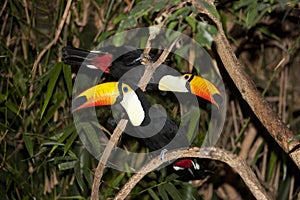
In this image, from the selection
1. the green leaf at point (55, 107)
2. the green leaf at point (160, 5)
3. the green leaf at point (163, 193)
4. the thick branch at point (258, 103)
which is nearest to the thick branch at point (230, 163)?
the thick branch at point (258, 103)

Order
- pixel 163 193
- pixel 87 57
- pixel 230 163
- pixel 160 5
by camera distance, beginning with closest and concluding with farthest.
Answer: pixel 160 5, pixel 230 163, pixel 87 57, pixel 163 193

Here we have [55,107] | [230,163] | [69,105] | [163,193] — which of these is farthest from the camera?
[69,105]

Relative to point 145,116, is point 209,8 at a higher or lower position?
higher

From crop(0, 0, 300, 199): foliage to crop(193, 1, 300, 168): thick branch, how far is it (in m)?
0.31

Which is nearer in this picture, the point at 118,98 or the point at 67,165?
the point at 118,98

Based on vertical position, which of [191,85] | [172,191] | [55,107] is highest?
[191,85]

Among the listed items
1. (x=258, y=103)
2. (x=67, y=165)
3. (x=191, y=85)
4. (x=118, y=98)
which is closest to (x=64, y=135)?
(x=67, y=165)

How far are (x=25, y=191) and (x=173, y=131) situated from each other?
21.8 inches

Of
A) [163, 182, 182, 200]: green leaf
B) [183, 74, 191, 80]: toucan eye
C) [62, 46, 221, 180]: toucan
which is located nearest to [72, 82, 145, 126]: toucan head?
[62, 46, 221, 180]: toucan

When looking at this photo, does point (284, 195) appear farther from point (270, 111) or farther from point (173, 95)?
point (270, 111)

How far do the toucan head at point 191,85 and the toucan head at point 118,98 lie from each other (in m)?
0.07

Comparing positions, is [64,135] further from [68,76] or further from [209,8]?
[209,8]

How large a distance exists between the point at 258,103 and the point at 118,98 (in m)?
0.32

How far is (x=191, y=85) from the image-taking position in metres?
1.38
